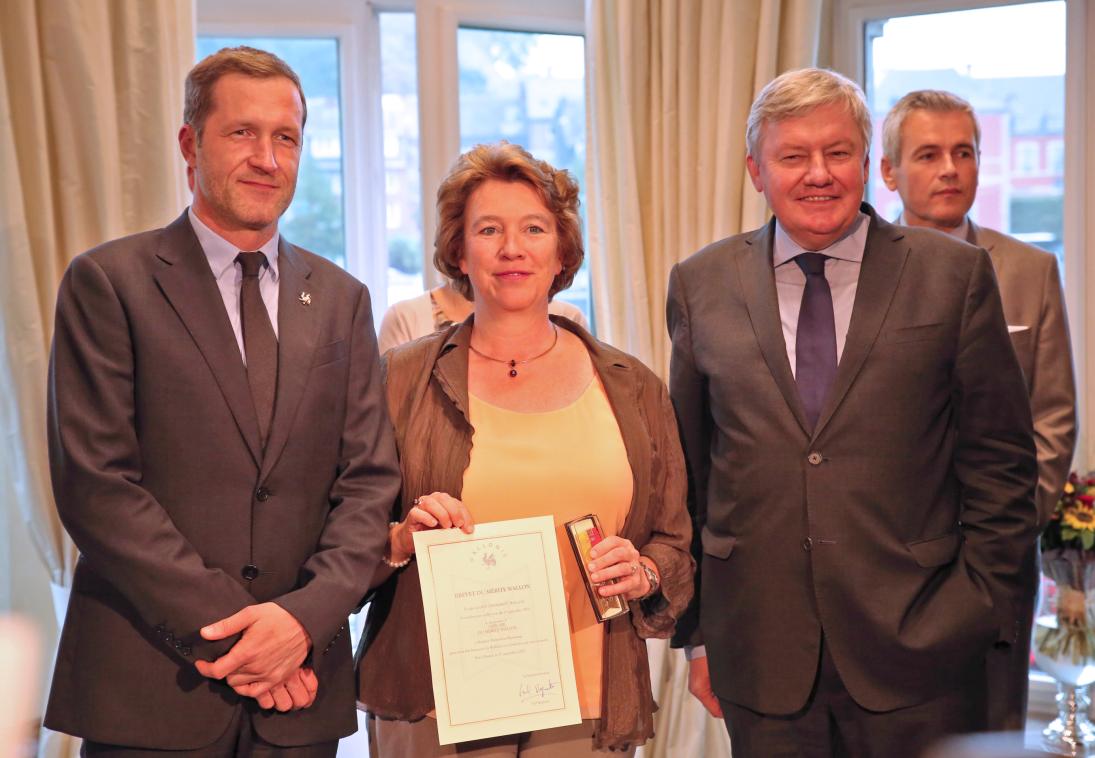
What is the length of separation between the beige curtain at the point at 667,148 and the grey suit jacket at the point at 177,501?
2.07m

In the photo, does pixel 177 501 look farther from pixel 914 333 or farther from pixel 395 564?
pixel 914 333

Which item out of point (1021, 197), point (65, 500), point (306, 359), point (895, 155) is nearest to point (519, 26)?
point (895, 155)

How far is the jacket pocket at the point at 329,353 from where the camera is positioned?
2.14m

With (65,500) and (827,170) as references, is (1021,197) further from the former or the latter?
(65,500)

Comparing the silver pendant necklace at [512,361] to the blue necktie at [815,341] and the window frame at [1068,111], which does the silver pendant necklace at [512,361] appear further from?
the window frame at [1068,111]

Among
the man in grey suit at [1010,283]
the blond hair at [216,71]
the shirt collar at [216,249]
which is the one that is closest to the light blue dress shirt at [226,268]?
the shirt collar at [216,249]

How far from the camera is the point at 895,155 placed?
10.5 feet

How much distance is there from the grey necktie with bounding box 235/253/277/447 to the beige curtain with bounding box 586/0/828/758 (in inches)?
81.4

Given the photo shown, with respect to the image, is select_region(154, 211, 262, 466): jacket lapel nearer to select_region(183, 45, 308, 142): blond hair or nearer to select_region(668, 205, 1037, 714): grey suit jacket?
select_region(183, 45, 308, 142): blond hair

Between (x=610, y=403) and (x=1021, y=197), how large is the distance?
2.41 meters

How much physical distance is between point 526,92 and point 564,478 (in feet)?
7.92

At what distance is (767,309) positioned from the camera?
2336 millimetres

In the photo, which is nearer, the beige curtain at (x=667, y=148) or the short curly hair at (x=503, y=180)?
the short curly hair at (x=503, y=180)

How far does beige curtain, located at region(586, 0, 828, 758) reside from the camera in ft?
12.8
